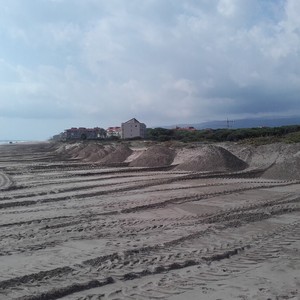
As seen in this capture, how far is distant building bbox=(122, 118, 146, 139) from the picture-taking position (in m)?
103

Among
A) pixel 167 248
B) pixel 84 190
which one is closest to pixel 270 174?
pixel 84 190

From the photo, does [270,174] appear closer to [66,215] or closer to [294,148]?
[294,148]

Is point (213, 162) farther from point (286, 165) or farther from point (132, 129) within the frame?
point (132, 129)

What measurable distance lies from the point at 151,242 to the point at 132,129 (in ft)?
316

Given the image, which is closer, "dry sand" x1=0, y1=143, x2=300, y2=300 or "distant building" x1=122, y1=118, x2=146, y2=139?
"dry sand" x1=0, y1=143, x2=300, y2=300

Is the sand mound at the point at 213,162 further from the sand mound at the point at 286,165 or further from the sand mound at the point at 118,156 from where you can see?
the sand mound at the point at 118,156

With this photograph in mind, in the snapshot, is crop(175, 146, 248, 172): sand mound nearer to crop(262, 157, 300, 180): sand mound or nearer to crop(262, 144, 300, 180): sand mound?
crop(262, 144, 300, 180): sand mound

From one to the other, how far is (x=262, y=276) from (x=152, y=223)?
4.50 metres

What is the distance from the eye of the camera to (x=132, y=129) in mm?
103875

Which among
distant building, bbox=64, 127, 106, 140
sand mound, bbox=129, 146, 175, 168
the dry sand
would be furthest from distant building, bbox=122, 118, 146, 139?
the dry sand

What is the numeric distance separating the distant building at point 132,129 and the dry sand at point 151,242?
277 ft

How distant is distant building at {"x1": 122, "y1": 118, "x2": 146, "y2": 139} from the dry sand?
84395 mm

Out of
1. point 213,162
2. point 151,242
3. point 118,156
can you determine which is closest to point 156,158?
point 213,162

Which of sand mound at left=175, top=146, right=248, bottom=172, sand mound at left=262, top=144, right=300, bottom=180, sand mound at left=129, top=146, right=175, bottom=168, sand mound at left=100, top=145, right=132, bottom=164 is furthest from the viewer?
sand mound at left=100, top=145, right=132, bottom=164
